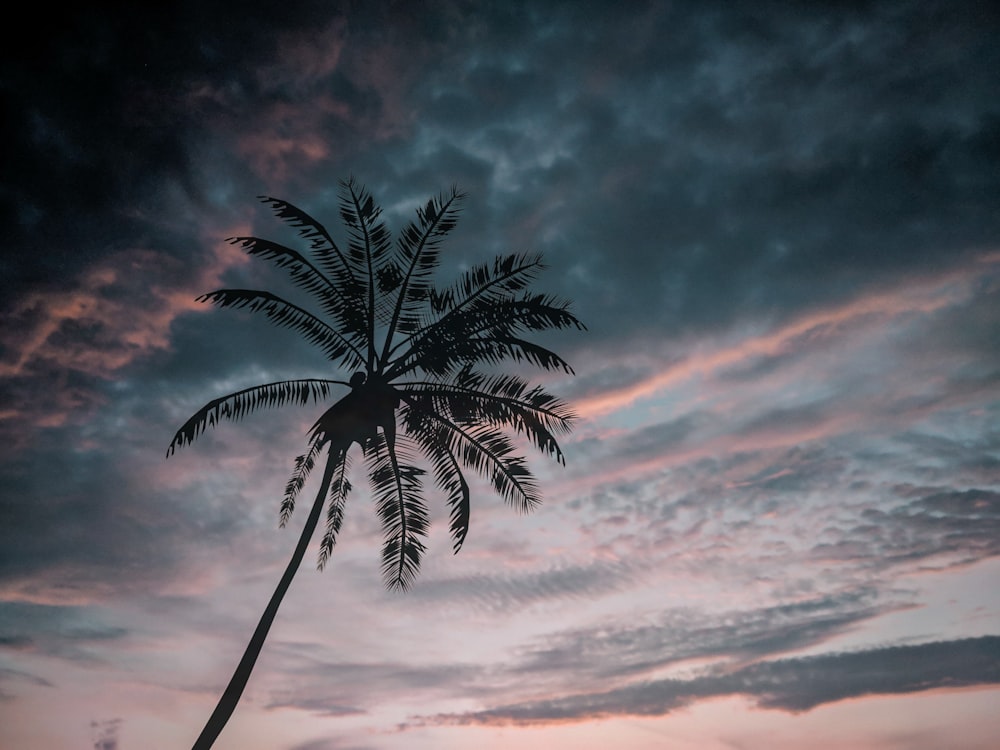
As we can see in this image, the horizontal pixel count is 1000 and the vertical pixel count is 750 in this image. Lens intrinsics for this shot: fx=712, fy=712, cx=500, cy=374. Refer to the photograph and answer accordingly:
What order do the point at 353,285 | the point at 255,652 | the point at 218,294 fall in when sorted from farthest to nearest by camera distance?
the point at 353,285 < the point at 218,294 < the point at 255,652

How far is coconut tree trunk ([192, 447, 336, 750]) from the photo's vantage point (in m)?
15.2

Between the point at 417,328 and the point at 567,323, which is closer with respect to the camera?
the point at 567,323

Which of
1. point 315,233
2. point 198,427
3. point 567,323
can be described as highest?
point 315,233

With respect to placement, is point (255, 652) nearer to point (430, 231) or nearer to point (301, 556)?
point (301, 556)

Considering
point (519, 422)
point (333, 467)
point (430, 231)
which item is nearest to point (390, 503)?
point (333, 467)

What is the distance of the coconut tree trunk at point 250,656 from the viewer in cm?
1519

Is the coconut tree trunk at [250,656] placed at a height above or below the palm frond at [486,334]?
below

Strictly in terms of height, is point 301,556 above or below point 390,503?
below

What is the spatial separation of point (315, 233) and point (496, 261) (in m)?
4.42

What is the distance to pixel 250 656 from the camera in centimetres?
1561

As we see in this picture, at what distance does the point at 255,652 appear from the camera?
15.6 meters

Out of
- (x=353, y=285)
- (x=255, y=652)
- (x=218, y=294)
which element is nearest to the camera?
(x=255, y=652)

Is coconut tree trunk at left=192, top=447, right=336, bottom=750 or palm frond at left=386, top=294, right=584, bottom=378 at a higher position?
palm frond at left=386, top=294, right=584, bottom=378

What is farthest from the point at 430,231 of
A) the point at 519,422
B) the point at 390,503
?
the point at 390,503
